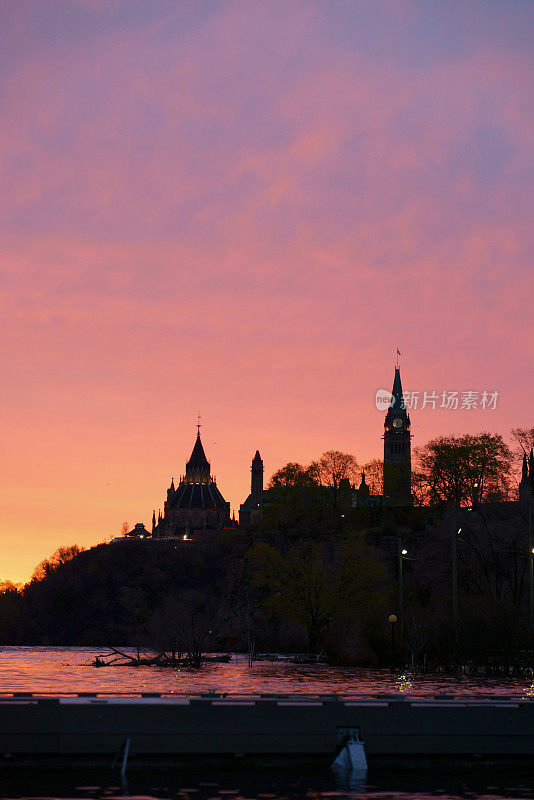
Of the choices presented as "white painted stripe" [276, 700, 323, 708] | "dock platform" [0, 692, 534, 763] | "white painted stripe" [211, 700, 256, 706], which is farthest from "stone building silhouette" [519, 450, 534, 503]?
"white painted stripe" [211, 700, 256, 706]

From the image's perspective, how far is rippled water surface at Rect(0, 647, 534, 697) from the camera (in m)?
50.0

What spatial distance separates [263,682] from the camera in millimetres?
60750

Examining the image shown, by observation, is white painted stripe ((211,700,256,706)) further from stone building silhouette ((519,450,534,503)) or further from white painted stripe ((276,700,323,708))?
stone building silhouette ((519,450,534,503))

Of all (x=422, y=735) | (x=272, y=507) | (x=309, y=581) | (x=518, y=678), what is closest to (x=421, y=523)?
(x=272, y=507)

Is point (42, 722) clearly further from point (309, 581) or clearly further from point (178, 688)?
point (309, 581)

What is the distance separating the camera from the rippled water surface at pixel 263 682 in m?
50.0

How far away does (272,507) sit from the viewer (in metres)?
175

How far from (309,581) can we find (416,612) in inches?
1221

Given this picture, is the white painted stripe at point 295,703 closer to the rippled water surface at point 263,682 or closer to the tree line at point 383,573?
the rippled water surface at point 263,682

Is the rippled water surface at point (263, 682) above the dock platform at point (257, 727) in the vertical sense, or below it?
below

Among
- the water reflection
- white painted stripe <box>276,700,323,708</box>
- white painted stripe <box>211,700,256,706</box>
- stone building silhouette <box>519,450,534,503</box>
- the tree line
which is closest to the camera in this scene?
the water reflection

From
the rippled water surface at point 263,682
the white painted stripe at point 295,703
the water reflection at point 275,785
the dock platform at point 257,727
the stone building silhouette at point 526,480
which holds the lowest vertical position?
the rippled water surface at point 263,682

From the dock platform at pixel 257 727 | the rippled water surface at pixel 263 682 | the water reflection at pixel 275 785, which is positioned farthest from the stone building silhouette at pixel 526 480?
the water reflection at pixel 275 785

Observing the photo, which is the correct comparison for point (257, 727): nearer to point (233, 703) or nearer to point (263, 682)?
point (233, 703)
